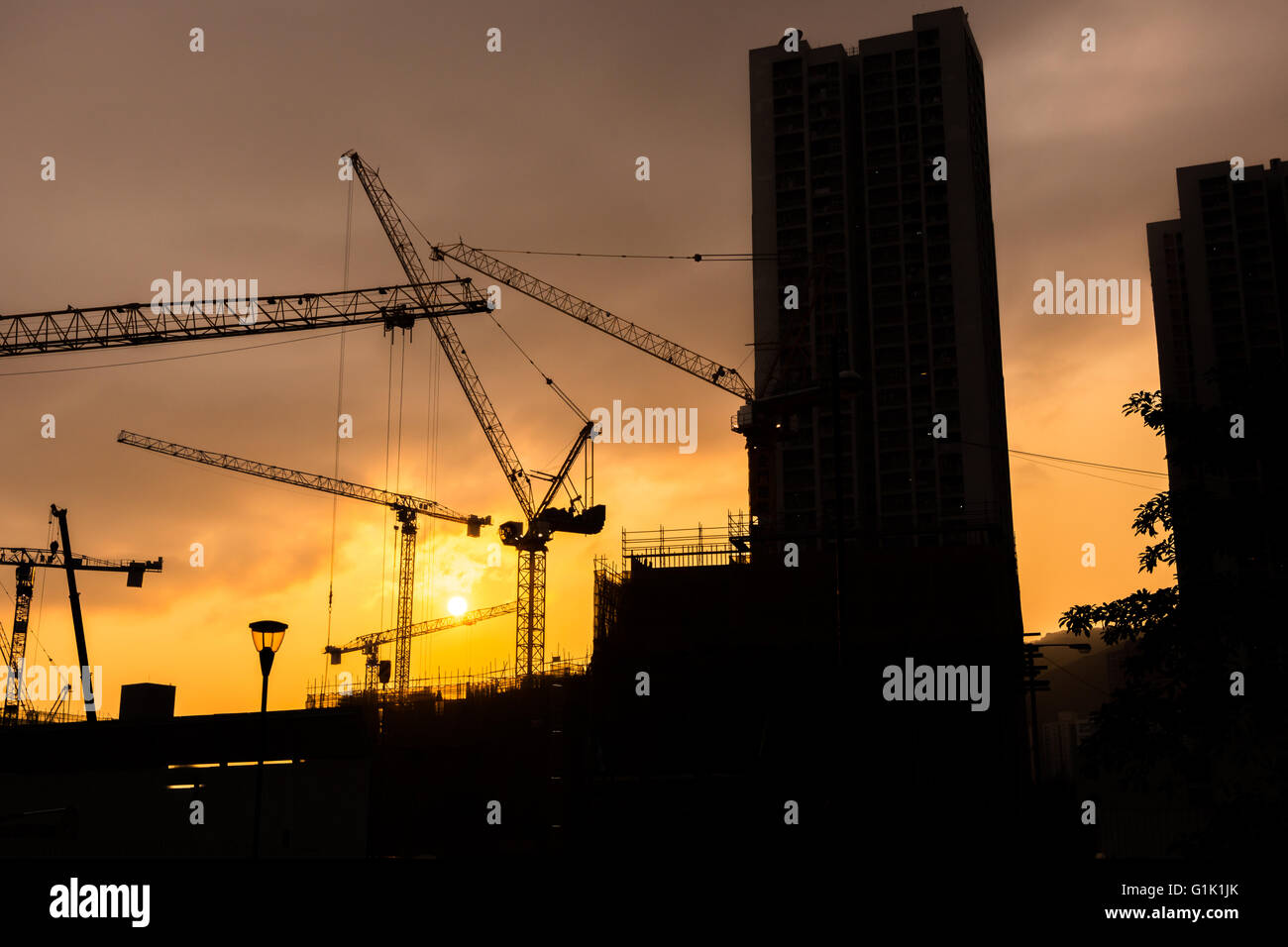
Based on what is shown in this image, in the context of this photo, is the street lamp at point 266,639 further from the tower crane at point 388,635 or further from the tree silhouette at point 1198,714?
the tower crane at point 388,635

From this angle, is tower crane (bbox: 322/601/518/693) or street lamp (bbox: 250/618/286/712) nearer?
street lamp (bbox: 250/618/286/712)

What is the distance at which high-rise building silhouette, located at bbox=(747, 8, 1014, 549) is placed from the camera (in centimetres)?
11850

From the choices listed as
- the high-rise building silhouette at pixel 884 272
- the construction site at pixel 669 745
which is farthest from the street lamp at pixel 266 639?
the high-rise building silhouette at pixel 884 272

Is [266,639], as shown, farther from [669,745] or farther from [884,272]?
[884,272]

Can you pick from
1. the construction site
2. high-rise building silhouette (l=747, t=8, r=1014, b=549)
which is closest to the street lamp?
the construction site

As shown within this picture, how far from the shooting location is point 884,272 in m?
126

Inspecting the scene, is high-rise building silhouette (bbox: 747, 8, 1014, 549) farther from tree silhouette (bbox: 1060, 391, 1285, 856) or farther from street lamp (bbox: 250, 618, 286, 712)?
tree silhouette (bbox: 1060, 391, 1285, 856)

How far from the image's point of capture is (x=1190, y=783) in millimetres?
16828

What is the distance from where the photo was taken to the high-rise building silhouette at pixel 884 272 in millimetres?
118500

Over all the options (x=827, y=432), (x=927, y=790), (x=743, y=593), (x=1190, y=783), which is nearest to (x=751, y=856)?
(x=927, y=790)

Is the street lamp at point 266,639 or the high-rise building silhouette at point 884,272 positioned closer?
the street lamp at point 266,639

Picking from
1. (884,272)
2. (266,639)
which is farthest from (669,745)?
(884,272)
